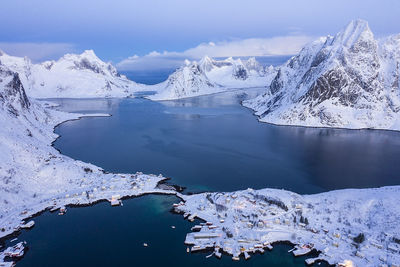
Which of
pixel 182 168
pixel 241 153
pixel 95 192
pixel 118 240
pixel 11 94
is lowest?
pixel 118 240

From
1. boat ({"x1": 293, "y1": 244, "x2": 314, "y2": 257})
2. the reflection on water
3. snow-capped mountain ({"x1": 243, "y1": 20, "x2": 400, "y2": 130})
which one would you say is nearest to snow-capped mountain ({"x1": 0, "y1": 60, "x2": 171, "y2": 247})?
the reflection on water

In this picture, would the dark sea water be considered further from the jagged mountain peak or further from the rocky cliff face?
the jagged mountain peak

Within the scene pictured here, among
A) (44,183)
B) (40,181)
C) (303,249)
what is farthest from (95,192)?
(303,249)

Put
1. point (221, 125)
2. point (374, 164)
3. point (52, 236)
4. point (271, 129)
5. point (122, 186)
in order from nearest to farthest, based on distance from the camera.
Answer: point (52, 236) < point (122, 186) < point (374, 164) < point (271, 129) < point (221, 125)

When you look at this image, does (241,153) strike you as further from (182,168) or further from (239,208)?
(239,208)

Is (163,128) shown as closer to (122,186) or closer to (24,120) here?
(24,120)

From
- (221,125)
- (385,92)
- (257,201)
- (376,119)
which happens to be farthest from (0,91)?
(385,92)
